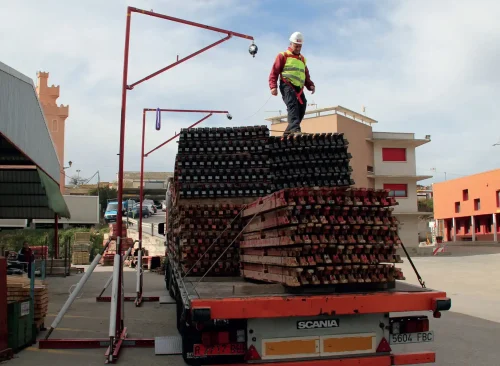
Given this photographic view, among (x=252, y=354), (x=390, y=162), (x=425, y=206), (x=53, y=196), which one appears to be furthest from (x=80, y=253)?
(x=425, y=206)

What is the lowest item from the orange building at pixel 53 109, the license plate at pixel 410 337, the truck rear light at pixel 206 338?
the license plate at pixel 410 337

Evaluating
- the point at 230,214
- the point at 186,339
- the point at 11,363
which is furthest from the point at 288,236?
the point at 11,363

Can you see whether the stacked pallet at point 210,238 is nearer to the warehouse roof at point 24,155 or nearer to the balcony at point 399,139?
the warehouse roof at point 24,155

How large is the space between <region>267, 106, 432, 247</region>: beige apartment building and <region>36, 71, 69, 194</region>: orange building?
27706mm

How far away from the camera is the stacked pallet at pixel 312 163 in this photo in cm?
820

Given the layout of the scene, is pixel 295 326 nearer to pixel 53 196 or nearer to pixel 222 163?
pixel 222 163

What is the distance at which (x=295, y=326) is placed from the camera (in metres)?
5.49

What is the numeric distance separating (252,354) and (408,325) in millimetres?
1810

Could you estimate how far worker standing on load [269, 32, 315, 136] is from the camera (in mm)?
9609

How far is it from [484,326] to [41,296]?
28.2 ft

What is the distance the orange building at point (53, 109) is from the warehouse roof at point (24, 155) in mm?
33716

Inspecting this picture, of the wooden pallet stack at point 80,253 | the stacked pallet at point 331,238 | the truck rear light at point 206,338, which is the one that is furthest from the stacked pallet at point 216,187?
the wooden pallet stack at point 80,253

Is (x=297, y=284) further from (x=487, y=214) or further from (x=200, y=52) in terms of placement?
(x=487, y=214)

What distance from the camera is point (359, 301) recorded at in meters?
5.50
